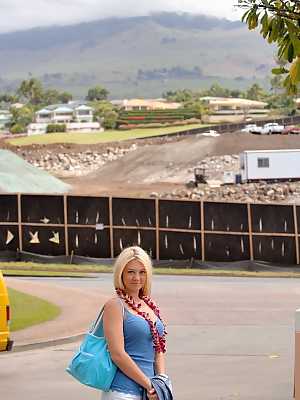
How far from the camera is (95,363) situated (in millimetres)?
6602

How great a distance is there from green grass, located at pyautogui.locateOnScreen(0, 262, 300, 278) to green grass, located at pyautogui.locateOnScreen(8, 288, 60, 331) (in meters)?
9.42

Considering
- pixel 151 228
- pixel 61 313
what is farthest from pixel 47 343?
pixel 151 228

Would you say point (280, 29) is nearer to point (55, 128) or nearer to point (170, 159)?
point (170, 159)

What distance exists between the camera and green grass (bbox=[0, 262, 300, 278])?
32219 mm

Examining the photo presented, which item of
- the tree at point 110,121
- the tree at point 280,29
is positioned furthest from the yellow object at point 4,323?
the tree at point 110,121

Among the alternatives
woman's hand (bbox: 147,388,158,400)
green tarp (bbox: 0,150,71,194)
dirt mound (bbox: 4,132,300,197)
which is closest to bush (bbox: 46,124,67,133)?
dirt mound (bbox: 4,132,300,197)

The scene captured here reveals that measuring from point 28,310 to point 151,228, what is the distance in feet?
49.6

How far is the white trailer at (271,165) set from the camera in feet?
229

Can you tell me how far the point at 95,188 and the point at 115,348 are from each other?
7335 centimetres

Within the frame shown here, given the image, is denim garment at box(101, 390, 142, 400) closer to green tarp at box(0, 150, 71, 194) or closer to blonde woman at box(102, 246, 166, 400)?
blonde woman at box(102, 246, 166, 400)

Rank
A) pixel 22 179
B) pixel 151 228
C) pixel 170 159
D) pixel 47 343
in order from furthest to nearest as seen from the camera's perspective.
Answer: pixel 170 159 < pixel 22 179 < pixel 151 228 < pixel 47 343

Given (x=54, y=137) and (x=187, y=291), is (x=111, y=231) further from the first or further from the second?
(x=54, y=137)

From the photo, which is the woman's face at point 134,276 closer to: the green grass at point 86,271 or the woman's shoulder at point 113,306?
the woman's shoulder at point 113,306

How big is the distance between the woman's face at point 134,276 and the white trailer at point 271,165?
63.0 metres
